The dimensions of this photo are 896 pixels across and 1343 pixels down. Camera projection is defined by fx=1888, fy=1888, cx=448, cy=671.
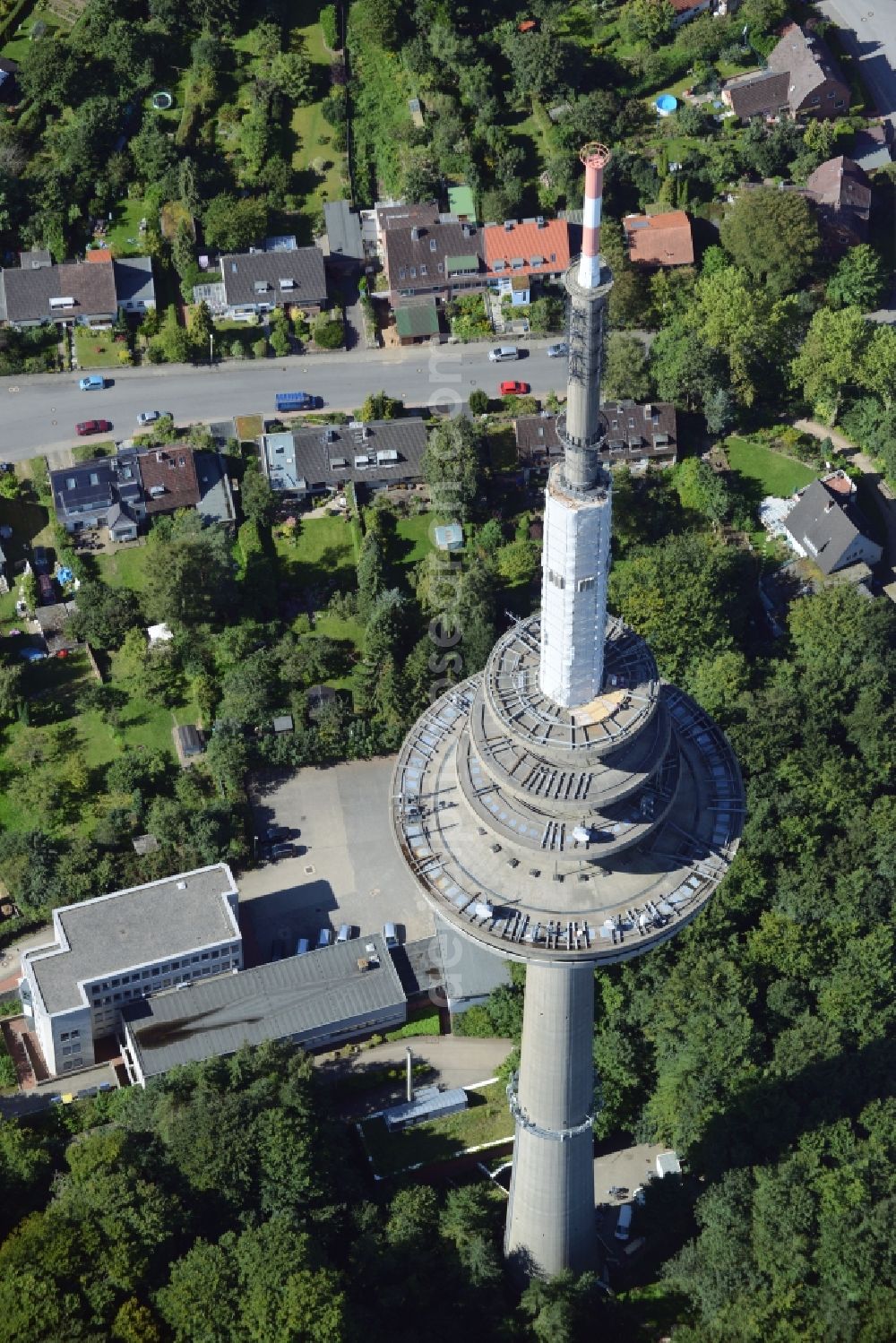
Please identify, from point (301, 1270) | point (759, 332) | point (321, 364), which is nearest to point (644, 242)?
point (759, 332)

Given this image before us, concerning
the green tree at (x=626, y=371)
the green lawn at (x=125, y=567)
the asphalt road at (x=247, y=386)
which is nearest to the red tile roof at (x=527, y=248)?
the asphalt road at (x=247, y=386)

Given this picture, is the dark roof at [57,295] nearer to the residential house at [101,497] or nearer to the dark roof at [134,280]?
the dark roof at [134,280]

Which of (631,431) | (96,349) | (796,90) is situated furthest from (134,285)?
(796,90)

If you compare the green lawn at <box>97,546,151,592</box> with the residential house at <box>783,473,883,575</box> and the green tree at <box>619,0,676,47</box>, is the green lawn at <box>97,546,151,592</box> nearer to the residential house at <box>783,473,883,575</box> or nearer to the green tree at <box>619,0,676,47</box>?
the residential house at <box>783,473,883,575</box>

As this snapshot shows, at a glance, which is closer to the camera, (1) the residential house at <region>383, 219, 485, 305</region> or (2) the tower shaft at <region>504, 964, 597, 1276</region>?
(2) the tower shaft at <region>504, 964, 597, 1276</region>

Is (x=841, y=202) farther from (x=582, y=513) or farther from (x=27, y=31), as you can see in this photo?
(x=582, y=513)

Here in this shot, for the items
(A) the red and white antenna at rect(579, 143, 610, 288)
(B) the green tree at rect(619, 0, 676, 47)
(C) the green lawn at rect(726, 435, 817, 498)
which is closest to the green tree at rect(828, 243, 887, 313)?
(C) the green lawn at rect(726, 435, 817, 498)
